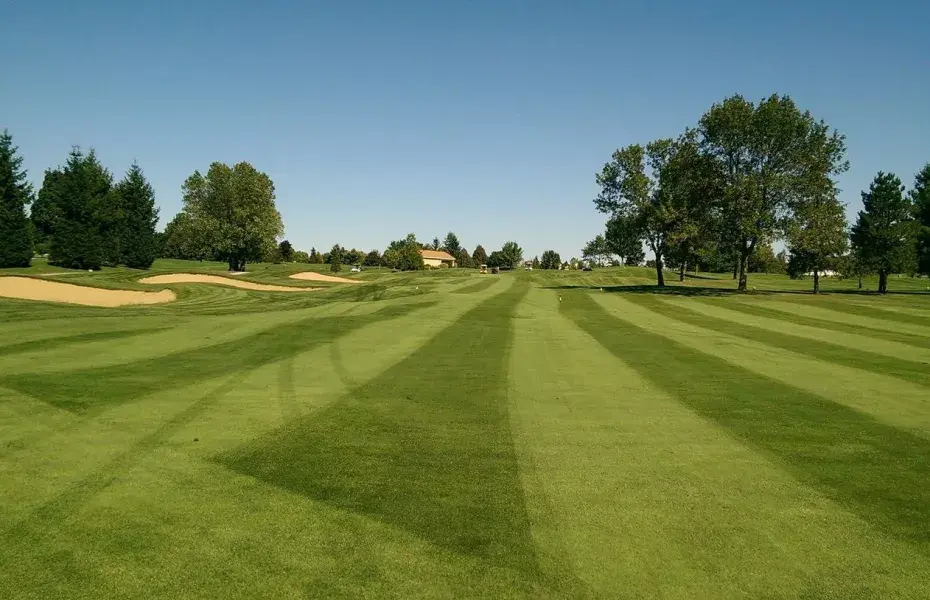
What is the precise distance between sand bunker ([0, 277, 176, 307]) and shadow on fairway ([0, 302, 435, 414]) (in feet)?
78.7

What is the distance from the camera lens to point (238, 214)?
6962 cm

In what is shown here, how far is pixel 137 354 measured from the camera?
1288 centimetres

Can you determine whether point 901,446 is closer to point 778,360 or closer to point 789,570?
point 789,570

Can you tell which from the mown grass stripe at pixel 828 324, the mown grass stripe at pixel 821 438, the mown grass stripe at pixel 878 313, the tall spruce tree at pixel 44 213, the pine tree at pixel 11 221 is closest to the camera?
the mown grass stripe at pixel 821 438

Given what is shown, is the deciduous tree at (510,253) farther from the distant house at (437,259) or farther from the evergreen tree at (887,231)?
the evergreen tree at (887,231)

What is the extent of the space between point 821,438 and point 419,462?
5841mm

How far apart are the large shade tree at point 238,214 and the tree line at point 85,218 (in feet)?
22.8

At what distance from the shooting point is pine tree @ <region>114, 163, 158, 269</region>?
67312mm

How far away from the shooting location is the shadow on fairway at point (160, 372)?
9086mm

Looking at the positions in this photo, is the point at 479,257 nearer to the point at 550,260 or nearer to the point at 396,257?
the point at 550,260

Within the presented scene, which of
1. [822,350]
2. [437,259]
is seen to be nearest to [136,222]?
[822,350]

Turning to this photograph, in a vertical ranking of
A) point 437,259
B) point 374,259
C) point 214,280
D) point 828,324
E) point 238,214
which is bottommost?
point 828,324

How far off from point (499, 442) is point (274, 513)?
3262mm

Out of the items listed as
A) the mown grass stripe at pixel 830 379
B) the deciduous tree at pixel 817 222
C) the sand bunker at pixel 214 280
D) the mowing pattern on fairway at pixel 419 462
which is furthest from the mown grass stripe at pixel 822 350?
A: the sand bunker at pixel 214 280
